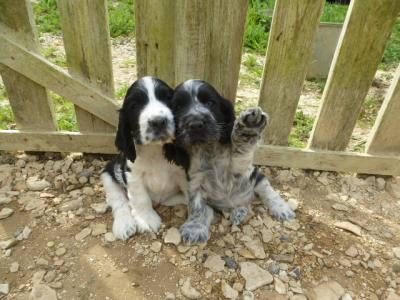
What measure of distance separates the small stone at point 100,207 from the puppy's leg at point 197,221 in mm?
724

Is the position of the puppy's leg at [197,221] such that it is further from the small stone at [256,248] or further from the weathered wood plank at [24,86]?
the weathered wood plank at [24,86]

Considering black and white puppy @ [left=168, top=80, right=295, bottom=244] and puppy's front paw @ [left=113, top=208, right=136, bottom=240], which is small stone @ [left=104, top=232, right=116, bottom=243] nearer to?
puppy's front paw @ [left=113, top=208, right=136, bottom=240]

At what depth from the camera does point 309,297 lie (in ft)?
8.19

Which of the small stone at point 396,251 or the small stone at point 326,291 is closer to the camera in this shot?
the small stone at point 326,291

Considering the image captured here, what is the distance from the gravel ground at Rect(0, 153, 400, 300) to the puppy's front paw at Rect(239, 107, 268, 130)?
3.06ft

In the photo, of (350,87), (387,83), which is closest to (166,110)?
(350,87)

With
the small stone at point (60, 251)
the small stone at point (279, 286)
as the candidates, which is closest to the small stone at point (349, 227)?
the small stone at point (279, 286)

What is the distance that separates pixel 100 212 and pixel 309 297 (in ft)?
5.89

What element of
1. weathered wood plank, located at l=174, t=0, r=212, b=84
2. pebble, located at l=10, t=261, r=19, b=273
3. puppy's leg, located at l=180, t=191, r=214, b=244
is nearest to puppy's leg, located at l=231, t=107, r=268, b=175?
puppy's leg, located at l=180, t=191, r=214, b=244

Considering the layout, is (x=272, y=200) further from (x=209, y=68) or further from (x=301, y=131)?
(x=301, y=131)

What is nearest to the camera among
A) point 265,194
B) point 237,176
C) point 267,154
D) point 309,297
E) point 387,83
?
point 309,297

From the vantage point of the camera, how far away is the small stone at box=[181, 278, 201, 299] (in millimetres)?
2469

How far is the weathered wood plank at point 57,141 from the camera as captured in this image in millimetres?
3629

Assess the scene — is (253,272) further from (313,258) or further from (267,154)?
(267,154)
